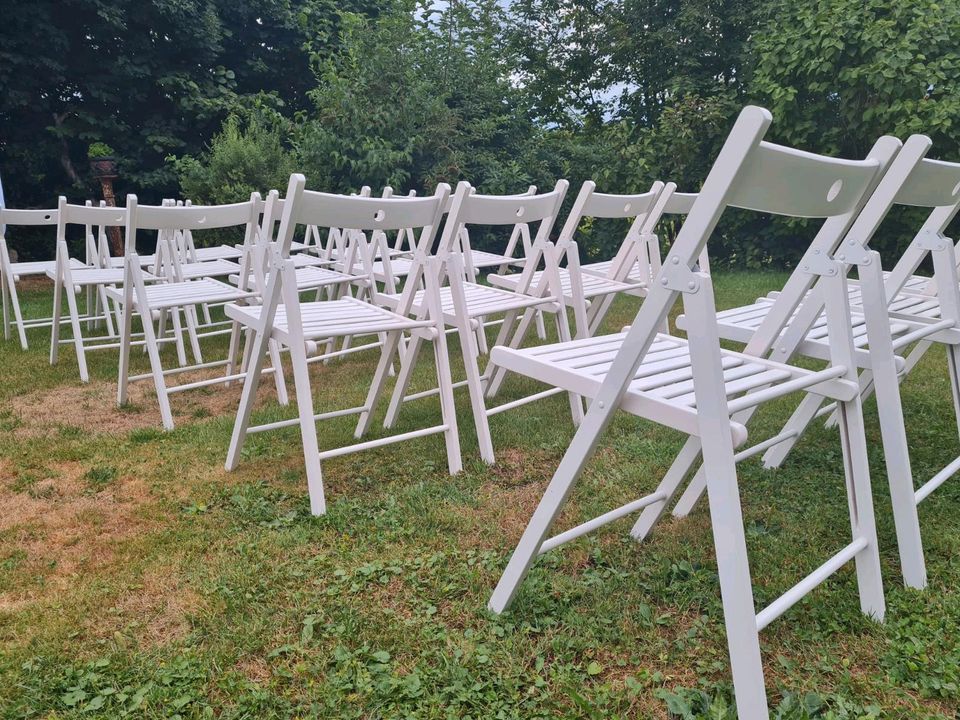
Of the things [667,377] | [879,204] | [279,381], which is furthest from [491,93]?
[667,377]

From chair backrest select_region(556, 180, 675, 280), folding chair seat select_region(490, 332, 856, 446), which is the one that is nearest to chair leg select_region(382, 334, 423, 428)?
chair backrest select_region(556, 180, 675, 280)

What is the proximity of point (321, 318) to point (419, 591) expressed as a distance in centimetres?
107

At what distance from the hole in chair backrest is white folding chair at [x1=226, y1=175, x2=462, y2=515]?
4.27 feet

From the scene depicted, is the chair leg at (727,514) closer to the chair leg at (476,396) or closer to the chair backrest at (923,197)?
the chair backrest at (923,197)

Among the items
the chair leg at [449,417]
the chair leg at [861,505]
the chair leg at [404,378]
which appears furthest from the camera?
the chair leg at [404,378]

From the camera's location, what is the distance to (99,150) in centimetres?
887

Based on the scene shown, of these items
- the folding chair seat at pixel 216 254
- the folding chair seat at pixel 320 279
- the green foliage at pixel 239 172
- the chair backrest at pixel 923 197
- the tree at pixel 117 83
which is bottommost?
the folding chair seat at pixel 320 279

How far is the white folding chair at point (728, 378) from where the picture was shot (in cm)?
128

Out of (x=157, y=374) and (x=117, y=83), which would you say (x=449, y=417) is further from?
(x=117, y=83)

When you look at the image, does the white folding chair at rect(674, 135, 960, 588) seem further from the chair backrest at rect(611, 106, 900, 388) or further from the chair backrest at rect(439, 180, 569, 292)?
the chair backrest at rect(439, 180, 569, 292)

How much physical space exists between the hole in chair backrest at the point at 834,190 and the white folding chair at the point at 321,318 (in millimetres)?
1302

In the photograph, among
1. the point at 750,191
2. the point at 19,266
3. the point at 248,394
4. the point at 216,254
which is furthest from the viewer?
the point at 216,254

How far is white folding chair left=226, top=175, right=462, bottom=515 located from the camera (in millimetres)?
2228

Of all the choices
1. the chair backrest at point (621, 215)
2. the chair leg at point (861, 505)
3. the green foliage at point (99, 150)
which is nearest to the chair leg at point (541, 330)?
the chair backrest at point (621, 215)
